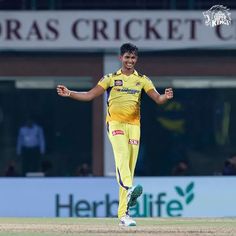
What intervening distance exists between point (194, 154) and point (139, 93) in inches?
510

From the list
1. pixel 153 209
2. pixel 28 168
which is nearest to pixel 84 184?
pixel 153 209

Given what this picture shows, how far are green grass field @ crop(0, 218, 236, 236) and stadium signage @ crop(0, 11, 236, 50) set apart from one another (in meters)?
10.6

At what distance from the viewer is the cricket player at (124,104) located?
13398mm

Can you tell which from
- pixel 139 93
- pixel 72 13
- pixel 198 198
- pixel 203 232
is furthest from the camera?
pixel 72 13

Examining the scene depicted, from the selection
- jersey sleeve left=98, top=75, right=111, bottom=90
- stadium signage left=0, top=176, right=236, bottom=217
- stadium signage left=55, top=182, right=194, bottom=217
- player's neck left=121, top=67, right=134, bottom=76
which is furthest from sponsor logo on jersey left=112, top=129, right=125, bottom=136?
stadium signage left=55, top=182, right=194, bottom=217

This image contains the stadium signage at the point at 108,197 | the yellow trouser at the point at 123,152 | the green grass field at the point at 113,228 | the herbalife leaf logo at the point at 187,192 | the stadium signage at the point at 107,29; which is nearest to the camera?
the green grass field at the point at 113,228

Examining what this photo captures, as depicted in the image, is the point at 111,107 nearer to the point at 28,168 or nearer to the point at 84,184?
the point at 84,184

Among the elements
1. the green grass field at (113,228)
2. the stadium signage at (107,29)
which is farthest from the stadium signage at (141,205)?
the green grass field at (113,228)

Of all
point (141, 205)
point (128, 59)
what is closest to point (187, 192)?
point (141, 205)

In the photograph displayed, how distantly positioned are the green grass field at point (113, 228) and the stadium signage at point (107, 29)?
416 inches

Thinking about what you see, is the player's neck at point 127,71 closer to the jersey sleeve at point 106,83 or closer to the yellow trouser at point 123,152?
the jersey sleeve at point 106,83

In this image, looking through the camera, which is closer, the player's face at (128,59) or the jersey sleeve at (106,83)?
the player's face at (128,59)

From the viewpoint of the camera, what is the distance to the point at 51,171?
26.4 m

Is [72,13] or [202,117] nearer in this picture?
[72,13]
